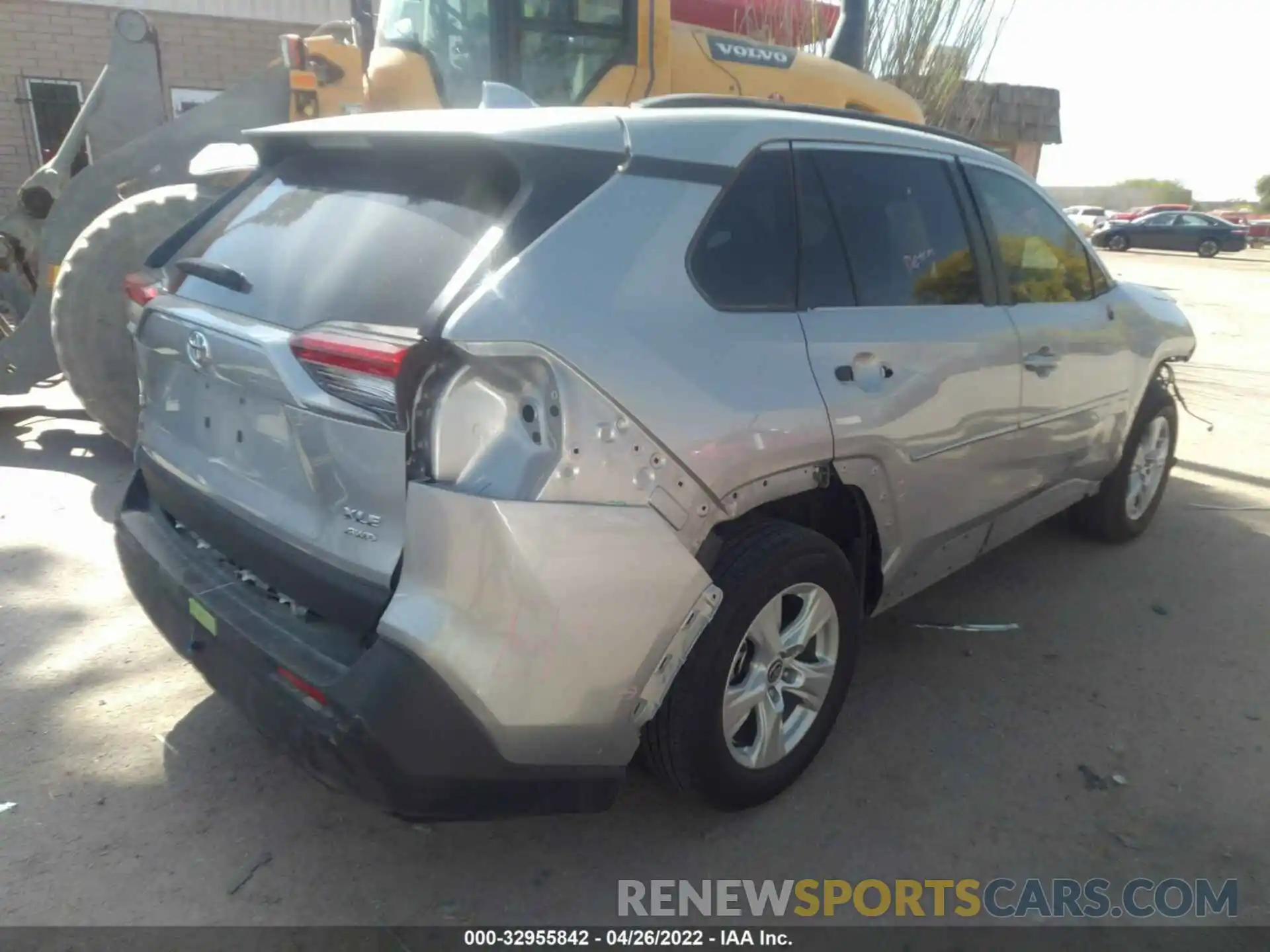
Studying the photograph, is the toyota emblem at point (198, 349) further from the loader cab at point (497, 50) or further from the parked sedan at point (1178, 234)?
the parked sedan at point (1178, 234)

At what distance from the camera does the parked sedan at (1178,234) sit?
1361 inches

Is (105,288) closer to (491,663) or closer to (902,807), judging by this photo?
(491,663)

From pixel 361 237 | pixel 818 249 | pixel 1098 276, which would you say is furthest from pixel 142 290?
pixel 1098 276

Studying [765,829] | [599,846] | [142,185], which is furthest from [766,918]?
[142,185]

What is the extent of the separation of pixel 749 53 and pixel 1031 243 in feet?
11.2

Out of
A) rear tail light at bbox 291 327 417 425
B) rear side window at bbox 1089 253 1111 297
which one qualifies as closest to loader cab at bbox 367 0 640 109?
rear side window at bbox 1089 253 1111 297

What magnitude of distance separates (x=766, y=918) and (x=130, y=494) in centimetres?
231

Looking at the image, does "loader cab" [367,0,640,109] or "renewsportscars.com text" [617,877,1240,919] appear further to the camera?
"loader cab" [367,0,640,109]

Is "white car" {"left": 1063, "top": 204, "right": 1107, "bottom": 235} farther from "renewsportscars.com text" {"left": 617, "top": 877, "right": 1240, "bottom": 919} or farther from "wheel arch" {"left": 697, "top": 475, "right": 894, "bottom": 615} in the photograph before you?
"renewsportscars.com text" {"left": 617, "top": 877, "right": 1240, "bottom": 919}

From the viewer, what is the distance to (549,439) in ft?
6.78

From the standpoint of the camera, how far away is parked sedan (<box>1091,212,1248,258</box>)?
113ft

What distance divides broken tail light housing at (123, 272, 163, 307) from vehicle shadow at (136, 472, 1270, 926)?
4.46 feet

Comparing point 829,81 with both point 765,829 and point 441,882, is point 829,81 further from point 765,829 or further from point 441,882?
point 441,882

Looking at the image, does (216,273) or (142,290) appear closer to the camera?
(216,273)
